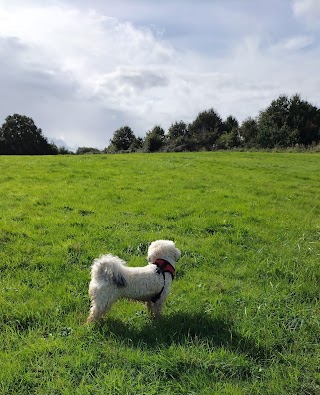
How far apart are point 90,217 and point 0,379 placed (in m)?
6.16

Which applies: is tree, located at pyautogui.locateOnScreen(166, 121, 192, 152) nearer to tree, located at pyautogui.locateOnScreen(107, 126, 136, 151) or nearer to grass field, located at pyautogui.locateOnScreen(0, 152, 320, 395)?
tree, located at pyautogui.locateOnScreen(107, 126, 136, 151)

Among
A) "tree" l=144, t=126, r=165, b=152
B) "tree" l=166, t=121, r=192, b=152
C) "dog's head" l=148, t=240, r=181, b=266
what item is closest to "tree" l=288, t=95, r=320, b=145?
"tree" l=166, t=121, r=192, b=152

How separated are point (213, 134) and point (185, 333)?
63.1 m

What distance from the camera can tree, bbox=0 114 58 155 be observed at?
6881cm

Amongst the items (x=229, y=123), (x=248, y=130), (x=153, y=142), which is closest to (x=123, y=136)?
(x=153, y=142)

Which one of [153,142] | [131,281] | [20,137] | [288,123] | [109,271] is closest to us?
[109,271]

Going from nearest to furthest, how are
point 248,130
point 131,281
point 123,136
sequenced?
point 131,281, point 248,130, point 123,136

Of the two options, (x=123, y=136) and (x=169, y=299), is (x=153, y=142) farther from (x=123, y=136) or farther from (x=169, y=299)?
(x=169, y=299)

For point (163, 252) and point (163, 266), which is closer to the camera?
point (163, 266)

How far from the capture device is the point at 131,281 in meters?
5.16

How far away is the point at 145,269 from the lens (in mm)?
5441

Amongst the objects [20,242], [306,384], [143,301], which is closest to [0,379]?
[143,301]

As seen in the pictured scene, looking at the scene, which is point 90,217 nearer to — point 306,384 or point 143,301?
point 143,301

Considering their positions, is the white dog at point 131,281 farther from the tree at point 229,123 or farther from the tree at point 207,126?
the tree at point 229,123
